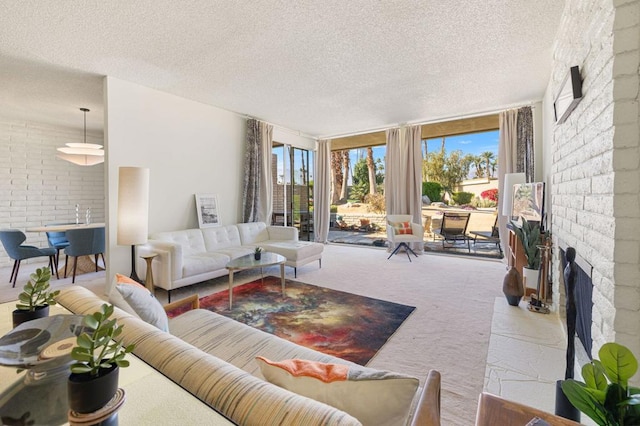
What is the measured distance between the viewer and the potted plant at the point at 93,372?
0.54 metres

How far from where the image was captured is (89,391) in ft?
1.78

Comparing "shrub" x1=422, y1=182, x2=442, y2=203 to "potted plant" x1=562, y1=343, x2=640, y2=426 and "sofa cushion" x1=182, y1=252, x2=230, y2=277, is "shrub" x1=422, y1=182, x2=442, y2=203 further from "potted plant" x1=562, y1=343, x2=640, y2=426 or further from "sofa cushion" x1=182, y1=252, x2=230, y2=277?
"potted plant" x1=562, y1=343, x2=640, y2=426

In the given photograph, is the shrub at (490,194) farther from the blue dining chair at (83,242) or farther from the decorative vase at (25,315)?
the blue dining chair at (83,242)

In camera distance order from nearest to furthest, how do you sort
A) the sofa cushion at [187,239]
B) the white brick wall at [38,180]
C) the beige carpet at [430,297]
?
the beige carpet at [430,297]
the sofa cushion at [187,239]
the white brick wall at [38,180]

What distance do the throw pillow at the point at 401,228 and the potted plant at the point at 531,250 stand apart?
234 cm

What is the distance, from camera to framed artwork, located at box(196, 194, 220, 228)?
14.5 ft

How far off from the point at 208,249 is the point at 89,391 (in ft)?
12.5

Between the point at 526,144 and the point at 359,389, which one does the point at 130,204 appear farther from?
the point at 526,144

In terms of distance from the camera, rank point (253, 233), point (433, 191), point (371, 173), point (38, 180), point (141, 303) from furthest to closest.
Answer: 1. point (371, 173)
2. point (433, 191)
3. point (38, 180)
4. point (253, 233)
5. point (141, 303)

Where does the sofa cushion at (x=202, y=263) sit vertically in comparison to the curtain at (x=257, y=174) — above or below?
below

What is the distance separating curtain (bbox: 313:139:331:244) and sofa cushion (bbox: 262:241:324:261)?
2447mm

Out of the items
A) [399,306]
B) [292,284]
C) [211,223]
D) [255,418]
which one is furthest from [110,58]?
[399,306]

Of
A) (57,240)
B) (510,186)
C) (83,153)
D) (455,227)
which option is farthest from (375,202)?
(57,240)

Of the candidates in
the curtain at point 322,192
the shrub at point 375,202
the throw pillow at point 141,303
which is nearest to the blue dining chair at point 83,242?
the throw pillow at point 141,303
